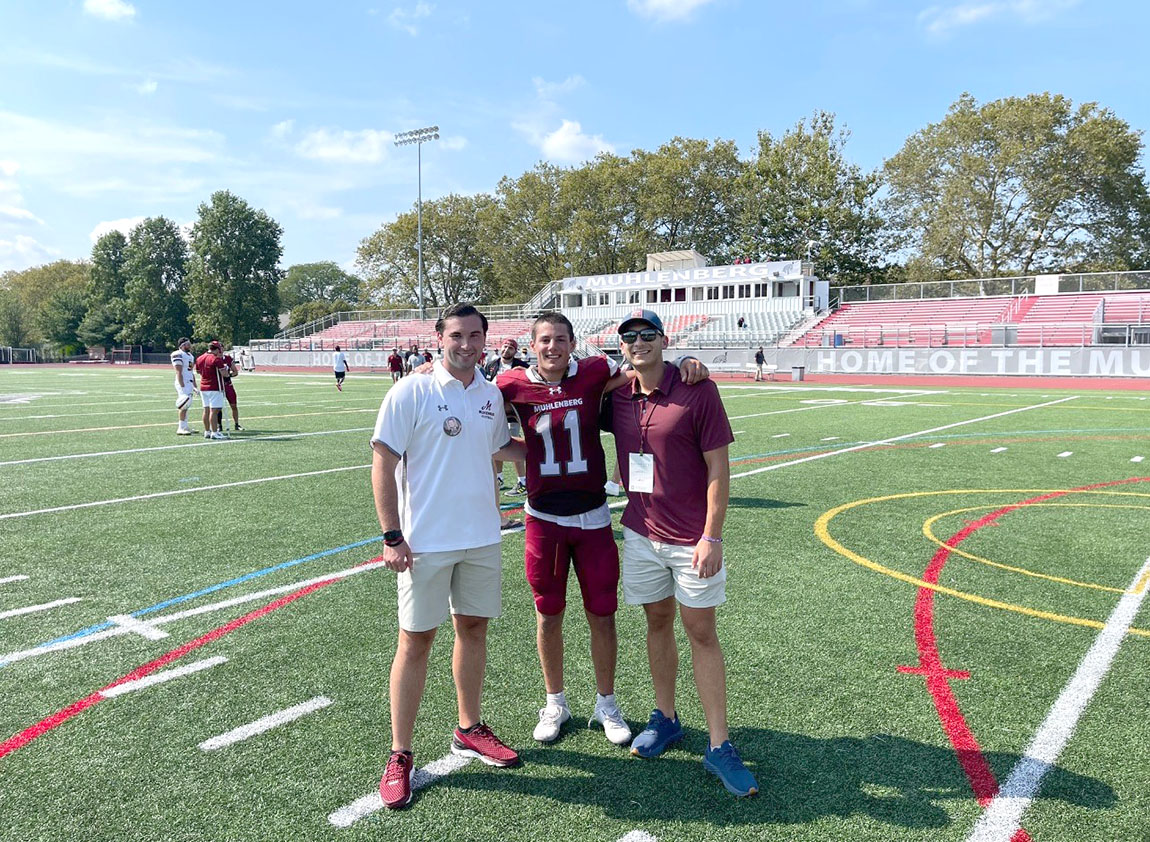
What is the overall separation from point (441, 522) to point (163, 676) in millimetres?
2281

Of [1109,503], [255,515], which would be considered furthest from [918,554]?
[255,515]

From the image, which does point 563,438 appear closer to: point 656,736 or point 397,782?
point 656,736

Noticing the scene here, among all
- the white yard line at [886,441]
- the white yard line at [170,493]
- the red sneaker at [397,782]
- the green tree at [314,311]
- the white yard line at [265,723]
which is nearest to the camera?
the red sneaker at [397,782]

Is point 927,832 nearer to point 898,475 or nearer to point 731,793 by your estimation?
point 731,793

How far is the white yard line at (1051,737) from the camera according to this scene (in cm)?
288

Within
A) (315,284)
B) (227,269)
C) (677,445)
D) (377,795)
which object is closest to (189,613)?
(377,795)

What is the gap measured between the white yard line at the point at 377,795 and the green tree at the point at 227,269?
82592mm

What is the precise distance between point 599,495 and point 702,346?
3866 centimetres

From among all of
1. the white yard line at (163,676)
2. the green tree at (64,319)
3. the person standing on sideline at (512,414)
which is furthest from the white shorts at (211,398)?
the green tree at (64,319)

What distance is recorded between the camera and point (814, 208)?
5744 centimetres

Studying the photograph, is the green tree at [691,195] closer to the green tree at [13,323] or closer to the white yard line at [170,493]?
the white yard line at [170,493]

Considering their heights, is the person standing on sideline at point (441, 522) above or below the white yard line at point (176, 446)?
above

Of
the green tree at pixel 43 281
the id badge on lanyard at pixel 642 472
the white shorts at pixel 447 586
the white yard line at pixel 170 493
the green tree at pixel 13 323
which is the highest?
the green tree at pixel 43 281

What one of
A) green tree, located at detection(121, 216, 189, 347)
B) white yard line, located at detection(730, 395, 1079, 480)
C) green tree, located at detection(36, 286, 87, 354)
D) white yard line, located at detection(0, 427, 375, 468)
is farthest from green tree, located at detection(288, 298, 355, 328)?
white yard line, located at detection(730, 395, 1079, 480)
